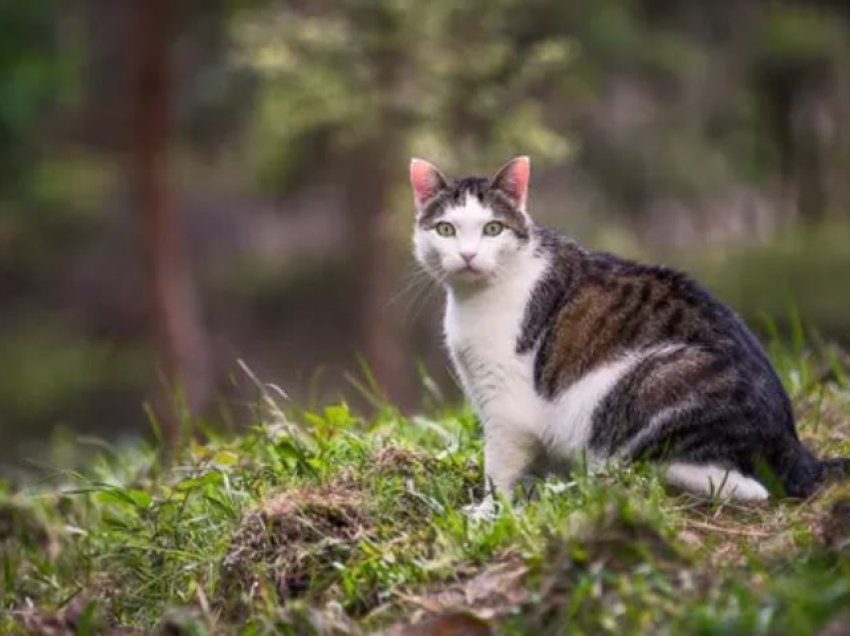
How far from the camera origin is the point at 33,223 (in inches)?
770

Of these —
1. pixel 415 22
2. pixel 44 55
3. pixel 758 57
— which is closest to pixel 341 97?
pixel 415 22

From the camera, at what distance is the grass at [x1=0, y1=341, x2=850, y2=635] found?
3.20 m

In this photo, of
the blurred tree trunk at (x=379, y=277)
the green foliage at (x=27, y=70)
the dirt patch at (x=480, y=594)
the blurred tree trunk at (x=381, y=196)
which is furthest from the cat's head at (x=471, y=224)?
the green foliage at (x=27, y=70)

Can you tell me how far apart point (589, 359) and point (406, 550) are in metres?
0.92

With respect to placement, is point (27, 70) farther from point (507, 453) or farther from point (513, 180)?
point (507, 453)

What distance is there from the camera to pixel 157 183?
51.1 ft

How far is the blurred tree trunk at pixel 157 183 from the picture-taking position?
1543 centimetres

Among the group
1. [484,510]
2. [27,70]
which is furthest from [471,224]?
[27,70]

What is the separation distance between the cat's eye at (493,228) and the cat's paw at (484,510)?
862 mm

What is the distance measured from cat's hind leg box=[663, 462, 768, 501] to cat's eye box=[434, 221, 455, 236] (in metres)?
1.05

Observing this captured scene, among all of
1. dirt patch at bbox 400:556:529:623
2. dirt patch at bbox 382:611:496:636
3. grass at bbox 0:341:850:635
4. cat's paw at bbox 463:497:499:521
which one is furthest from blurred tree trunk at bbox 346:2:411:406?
dirt patch at bbox 382:611:496:636

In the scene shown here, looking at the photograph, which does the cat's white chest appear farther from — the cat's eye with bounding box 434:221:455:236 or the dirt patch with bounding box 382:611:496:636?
the dirt patch with bounding box 382:611:496:636

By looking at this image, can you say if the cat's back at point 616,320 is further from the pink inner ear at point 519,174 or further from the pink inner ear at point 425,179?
the pink inner ear at point 425,179

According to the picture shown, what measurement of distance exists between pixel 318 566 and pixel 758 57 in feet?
47.4
